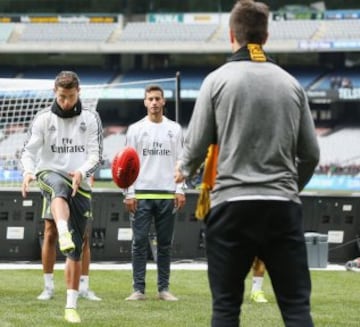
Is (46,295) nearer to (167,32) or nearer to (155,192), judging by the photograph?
(155,192)

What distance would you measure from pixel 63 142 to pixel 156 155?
5.47ft

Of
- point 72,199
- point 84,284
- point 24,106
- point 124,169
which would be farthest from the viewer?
point 24,106

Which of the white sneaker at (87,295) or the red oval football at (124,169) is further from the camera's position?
the white sneaker at (87,295)

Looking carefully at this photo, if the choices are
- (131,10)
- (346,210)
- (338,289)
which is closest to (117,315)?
(338,289)

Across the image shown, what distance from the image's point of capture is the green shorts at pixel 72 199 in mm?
7477

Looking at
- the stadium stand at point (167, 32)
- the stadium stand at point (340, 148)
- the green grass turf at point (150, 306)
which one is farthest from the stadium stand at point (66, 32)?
the green grass turf at point (150, 306)

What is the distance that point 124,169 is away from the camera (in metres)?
7.69

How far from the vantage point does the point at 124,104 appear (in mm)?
50938

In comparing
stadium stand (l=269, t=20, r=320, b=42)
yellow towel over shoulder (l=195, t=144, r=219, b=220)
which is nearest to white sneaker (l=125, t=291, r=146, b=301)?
yellow towel over shoulder (l=195, t=144, r=219, b=220)

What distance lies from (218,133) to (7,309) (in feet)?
13.0

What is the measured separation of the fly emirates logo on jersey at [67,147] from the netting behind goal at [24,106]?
233 cm

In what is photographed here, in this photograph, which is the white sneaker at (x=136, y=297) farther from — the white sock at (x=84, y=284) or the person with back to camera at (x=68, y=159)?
the person with back to camera at (x=68, y=159)

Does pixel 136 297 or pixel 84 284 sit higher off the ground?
pixel 84 284

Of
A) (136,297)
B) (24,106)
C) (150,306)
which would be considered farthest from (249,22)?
(24,106)
